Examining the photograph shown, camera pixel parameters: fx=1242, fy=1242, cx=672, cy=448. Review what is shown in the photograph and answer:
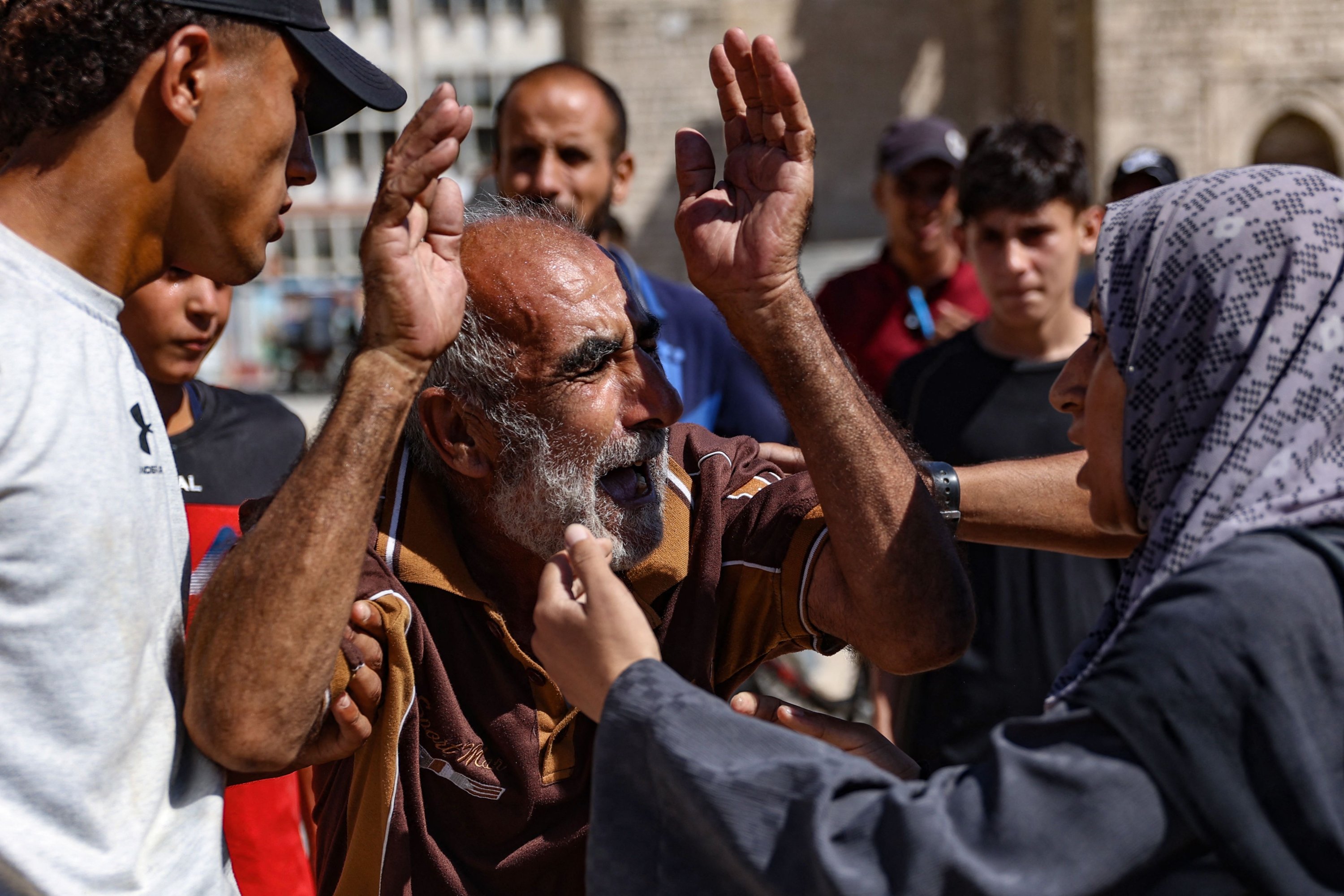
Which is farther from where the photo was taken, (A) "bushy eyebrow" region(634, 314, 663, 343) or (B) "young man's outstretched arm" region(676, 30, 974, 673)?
(A) "bushy eyebrow" region(634, 314, 663, 343)

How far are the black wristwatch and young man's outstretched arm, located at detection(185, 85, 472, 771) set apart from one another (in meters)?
1.00

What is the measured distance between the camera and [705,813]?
4.59ft

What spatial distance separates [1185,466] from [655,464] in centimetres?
94

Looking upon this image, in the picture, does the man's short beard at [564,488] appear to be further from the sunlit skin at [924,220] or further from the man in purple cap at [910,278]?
the sunlit skin at [924,220]

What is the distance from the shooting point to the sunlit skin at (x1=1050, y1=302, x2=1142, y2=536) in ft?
4.99

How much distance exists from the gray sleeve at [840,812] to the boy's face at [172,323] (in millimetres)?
1857

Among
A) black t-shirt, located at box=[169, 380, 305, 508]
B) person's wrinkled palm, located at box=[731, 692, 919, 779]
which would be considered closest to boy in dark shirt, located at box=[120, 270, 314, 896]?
black t-shirt, located at box=[169, 380, 305, 508]

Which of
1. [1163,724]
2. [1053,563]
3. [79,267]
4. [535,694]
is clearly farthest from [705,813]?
[1053,563]

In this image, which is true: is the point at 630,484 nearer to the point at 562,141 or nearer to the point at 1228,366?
the point at 1228,366

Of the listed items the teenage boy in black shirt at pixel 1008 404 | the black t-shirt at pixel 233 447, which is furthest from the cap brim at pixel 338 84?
the teenage boy in black shirt at pixel 1008 404

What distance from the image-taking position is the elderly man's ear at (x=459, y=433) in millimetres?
2146

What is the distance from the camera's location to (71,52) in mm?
1456

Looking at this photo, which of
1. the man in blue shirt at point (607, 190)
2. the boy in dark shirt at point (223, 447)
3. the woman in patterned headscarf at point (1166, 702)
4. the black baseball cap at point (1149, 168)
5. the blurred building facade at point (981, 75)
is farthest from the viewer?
the blurred building facade at point (981, 75)

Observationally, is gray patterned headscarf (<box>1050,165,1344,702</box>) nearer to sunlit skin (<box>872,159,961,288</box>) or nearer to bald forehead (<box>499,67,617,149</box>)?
bald forehead (<box>499,67,617,149</box>)
